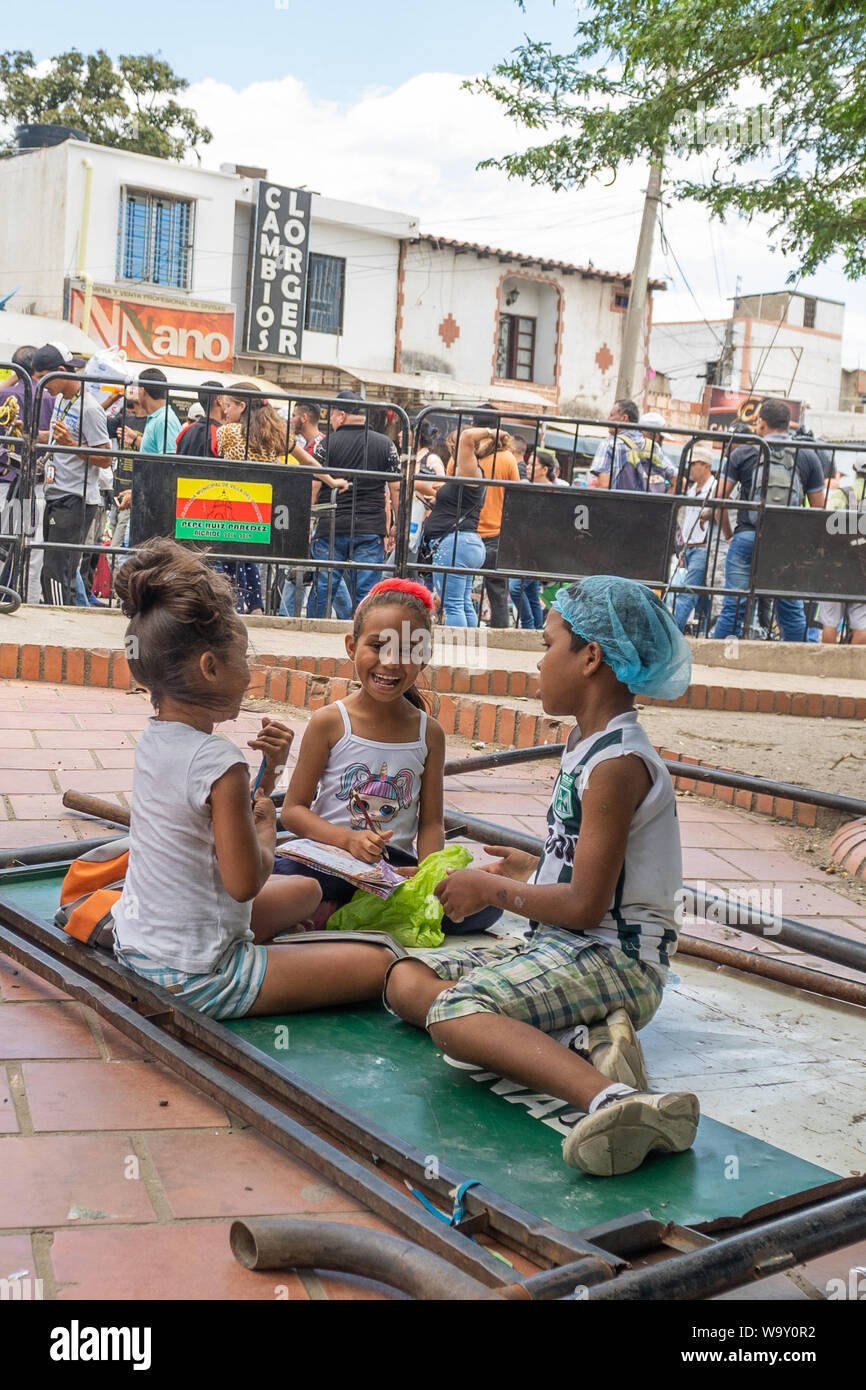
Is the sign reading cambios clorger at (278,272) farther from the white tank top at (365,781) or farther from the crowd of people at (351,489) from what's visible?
the white tank top at (365,781)

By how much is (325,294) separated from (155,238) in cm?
446

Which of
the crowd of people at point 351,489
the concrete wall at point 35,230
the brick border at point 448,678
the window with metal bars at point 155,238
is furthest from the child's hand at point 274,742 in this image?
the window with metal bars at point 155,238

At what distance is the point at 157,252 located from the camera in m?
27.2

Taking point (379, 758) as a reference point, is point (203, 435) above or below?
above

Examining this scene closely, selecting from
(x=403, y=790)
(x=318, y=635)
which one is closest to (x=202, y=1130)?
(x=403, y=790)

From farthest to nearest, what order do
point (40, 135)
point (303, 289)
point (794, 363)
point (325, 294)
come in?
point (794, 363)
point (325, 294)
point (303, 289)
point (40, 135)

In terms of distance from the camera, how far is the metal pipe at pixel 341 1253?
67.3 inches

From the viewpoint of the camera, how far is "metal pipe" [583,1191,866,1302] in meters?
1.69

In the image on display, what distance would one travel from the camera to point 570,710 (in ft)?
9.07

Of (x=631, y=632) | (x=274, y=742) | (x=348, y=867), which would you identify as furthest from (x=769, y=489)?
(x=274, y=742)

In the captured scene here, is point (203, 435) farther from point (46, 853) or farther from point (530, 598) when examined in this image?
point (46, 853)

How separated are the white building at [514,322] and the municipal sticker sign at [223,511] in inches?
934

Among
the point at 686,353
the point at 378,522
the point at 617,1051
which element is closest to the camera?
the point at 617,1051
